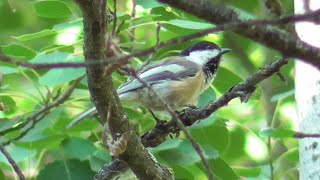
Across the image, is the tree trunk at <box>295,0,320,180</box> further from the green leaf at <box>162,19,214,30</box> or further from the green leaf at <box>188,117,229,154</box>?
the green leaf at <box>188,117,229,154</box>

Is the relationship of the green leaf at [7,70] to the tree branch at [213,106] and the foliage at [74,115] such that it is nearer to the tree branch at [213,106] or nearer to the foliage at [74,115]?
the foliage at [74,115]

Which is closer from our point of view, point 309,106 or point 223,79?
point 309,106

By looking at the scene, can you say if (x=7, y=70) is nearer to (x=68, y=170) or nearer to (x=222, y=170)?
(x=68, y=170)

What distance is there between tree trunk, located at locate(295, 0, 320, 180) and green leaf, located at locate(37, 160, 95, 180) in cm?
90

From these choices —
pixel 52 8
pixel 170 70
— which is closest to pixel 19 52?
pixel 52 8

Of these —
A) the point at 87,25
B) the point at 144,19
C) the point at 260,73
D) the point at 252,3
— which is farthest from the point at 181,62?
the point at 87,25

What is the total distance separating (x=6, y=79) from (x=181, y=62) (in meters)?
0.95

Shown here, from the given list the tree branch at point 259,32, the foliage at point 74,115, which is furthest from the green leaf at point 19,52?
the tree branch at point 259,32

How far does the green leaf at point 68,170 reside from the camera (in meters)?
2.77

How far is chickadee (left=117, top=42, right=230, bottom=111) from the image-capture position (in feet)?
9.92

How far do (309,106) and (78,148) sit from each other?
94 cm

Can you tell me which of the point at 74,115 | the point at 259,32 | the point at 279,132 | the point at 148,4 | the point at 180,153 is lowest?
the point at 180,153

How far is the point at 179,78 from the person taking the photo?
3.43 metres

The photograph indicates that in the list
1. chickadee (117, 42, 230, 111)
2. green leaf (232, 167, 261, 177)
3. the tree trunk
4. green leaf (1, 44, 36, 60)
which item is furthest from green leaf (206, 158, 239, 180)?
green leaf (1, 44, 36, 60)
